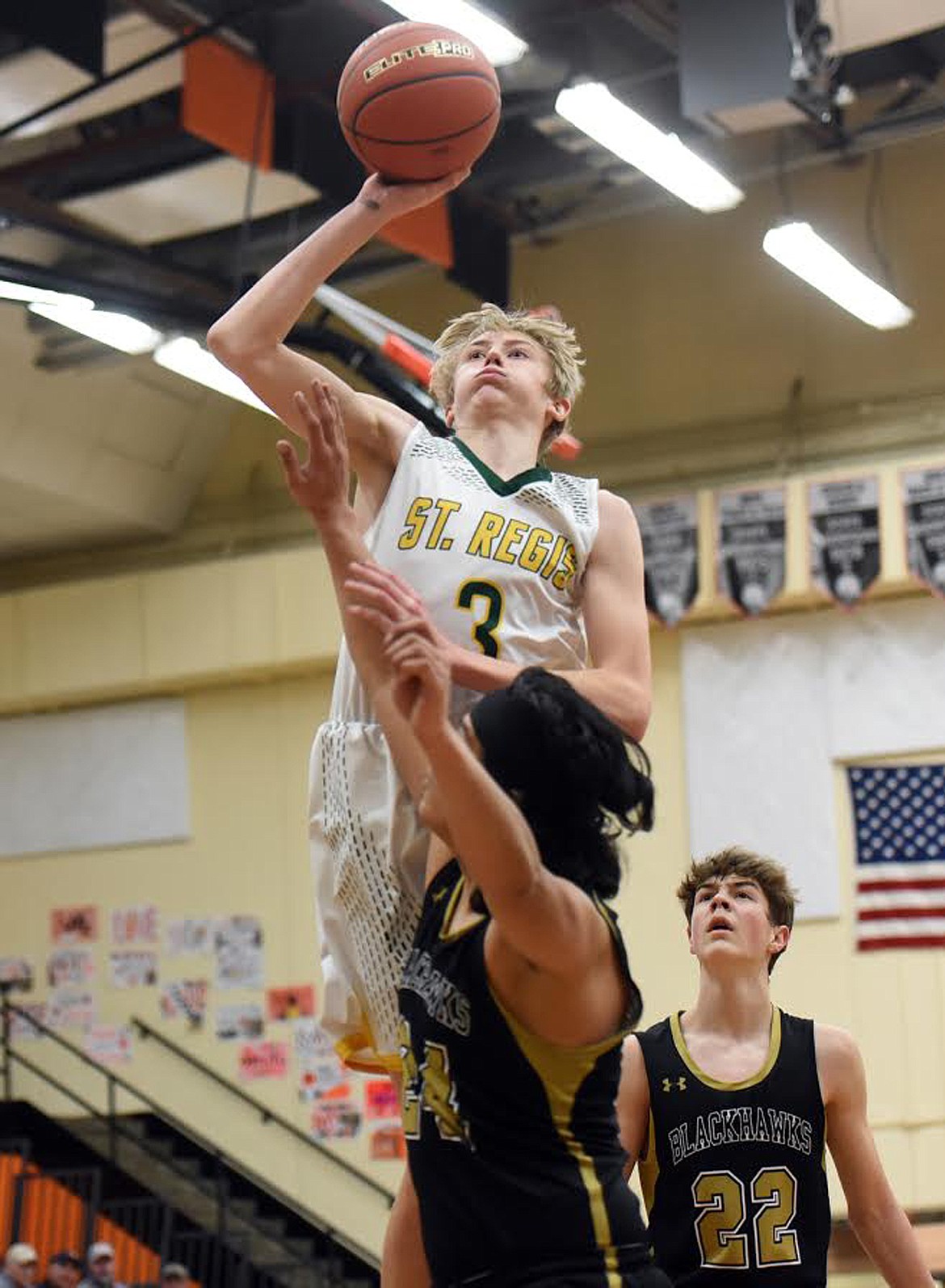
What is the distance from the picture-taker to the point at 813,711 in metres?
13.5

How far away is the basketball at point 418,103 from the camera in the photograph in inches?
163

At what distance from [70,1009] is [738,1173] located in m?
11.8

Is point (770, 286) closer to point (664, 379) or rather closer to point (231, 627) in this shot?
point (664, 379)

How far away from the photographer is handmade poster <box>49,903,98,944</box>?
1591cm

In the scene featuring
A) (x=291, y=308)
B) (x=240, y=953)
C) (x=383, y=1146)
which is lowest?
(x=383, y=1146)

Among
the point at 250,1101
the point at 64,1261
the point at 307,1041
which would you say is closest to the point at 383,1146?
the point at 307,1041

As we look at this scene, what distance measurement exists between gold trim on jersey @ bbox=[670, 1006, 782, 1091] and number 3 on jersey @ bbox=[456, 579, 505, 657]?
1480mm

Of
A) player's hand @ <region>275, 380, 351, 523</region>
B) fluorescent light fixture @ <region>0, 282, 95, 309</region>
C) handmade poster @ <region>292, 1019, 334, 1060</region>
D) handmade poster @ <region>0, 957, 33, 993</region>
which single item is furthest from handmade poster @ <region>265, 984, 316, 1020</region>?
player's hand @ <region>275, 380, 351, 523</region>

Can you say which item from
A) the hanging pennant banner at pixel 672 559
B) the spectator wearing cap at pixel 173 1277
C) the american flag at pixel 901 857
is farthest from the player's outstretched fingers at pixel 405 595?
the spectator wearing cap at pixel 173 1277

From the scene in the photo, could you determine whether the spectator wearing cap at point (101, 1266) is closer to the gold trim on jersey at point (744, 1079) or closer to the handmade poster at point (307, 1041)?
the handmade poster at point (307, 1041)

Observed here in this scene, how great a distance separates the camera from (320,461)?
11.4ft

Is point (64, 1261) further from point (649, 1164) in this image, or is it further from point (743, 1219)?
point (743, 1219)

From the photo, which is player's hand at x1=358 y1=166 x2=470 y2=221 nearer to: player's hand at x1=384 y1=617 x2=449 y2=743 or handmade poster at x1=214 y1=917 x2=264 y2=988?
player's hand at x1=384 y1=617 x2=449 y2=743

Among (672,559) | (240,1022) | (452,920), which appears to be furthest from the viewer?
(240,1022)
